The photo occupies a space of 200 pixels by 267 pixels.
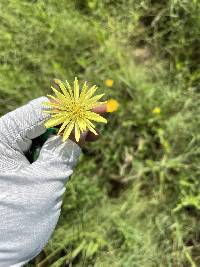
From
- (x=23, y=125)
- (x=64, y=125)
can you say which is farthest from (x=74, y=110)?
(x=23, y=125)

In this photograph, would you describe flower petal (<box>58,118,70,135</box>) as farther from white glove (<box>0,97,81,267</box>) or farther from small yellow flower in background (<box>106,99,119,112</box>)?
small yellow flower in background (<box>106,99,119,112</box>)

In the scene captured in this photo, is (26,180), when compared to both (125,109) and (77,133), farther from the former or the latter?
(125,109)

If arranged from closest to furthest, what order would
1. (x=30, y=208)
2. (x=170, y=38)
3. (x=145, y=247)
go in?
(x=30, y=208) < (x=145, y=247) < (x=170, y=38)

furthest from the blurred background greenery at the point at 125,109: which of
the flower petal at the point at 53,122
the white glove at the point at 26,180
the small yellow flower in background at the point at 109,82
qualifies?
the flower petal at the point at 53,122

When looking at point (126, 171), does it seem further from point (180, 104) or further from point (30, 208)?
point (30, 208)

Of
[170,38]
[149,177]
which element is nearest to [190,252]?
[149,177]

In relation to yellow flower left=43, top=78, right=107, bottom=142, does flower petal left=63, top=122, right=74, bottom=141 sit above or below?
below

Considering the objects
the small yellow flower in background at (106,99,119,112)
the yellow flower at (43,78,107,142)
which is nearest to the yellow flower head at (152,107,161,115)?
the small yellow flower in background at (106,99,119,112)
